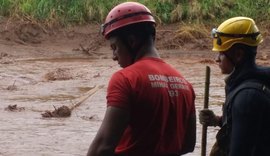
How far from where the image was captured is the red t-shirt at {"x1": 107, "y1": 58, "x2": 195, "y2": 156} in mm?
3264

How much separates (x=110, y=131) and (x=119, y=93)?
6.7 inches

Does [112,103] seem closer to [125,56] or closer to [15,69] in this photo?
[125,56]

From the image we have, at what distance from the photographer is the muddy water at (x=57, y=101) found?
9000mm

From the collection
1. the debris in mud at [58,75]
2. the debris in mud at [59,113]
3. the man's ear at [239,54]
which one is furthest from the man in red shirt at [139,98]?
the debris in mud at [58,75]

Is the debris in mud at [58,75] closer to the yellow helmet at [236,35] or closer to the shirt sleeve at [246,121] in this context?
the yellow helmet at [236,35]

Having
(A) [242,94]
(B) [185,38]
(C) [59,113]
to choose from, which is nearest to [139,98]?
(A) [242,94]

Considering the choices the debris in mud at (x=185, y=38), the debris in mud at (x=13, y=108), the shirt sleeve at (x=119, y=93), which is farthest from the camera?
the debris in mud at (x=185, y=38)

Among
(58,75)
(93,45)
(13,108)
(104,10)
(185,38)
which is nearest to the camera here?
(13,108)

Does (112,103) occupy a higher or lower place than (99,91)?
higher

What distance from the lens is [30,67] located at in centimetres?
1670

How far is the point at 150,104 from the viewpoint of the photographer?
3318 mm

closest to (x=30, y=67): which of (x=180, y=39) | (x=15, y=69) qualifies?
(x=15, y=69)

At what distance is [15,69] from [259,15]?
331 inches

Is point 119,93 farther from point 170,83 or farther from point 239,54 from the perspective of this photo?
point 239,54
